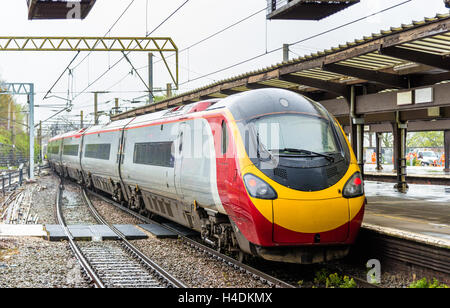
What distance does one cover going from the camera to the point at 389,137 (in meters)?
65.9

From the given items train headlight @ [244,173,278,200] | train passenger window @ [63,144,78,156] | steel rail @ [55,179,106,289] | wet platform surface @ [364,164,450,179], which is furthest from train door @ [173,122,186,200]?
train passenger window @ [63,144,78,156]

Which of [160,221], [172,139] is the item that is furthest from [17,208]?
[172,139]

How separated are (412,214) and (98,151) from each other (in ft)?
40.3

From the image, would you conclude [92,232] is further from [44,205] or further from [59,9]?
[44,205]

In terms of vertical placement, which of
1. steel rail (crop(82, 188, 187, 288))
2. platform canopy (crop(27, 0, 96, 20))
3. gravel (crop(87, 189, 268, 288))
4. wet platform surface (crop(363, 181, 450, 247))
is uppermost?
platform canopy (crop(27, 0, 96, 20))

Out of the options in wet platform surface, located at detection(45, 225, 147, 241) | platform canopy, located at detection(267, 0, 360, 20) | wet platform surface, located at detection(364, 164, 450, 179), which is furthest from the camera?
wet platform surface, located at detection(364, 164, 450, 179)

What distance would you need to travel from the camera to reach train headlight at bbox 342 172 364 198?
304 inches

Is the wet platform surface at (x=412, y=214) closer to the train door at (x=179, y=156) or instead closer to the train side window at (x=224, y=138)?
the train side window at (x=224, y=138)

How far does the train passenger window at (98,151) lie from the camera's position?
18328mm

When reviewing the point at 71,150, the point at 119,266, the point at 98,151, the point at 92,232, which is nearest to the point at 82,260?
the point at 119,266

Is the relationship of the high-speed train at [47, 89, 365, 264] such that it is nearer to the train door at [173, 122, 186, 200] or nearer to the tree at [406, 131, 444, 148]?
the train door at [173, 122, 186, 200]

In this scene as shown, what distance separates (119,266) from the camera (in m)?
8.95

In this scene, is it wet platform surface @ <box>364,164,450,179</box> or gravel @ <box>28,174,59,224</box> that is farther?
wet platform surface @ <box>364,164,450,179</box>

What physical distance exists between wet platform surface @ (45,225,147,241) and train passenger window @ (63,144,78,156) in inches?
523
